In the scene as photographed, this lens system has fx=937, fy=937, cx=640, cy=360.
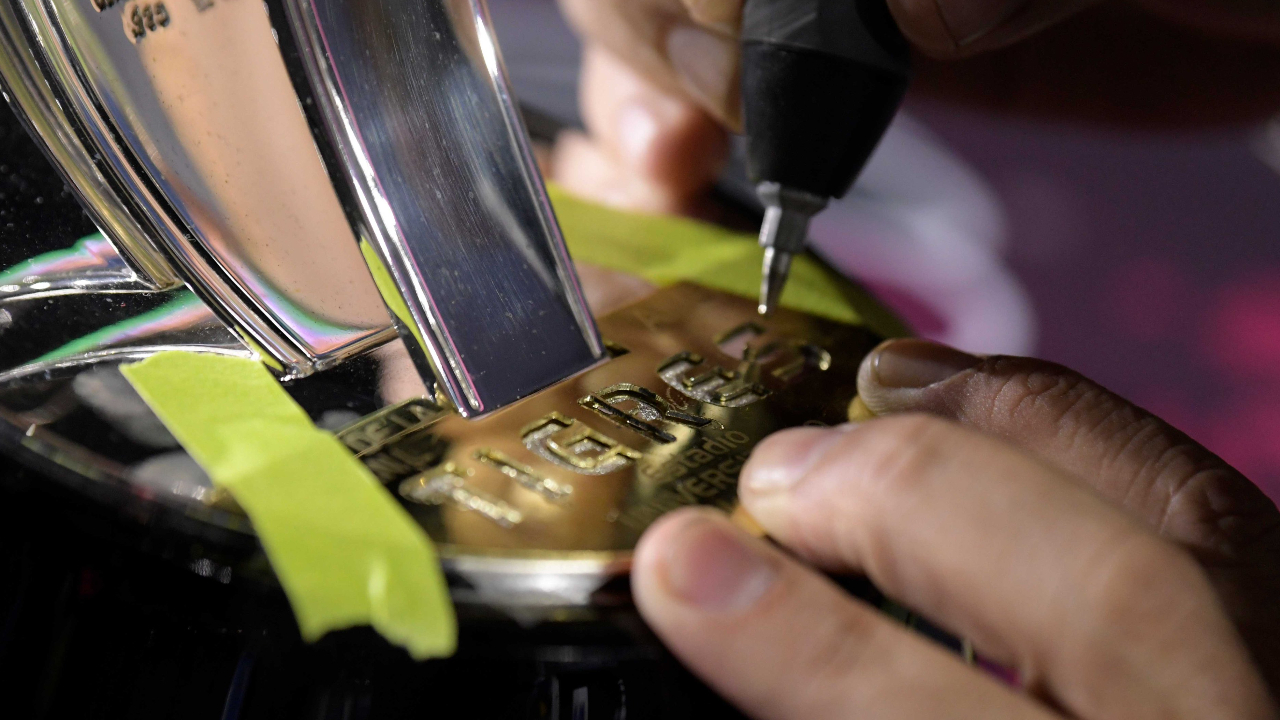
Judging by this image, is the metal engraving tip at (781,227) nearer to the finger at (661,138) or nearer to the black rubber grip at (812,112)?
the black rubber grip at (812,112)

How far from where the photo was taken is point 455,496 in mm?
367

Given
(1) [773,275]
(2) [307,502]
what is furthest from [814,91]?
(2) [307,502]

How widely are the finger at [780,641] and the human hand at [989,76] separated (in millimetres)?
369

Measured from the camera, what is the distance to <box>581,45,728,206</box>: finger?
0.81m

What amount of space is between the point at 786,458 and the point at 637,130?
52 cm

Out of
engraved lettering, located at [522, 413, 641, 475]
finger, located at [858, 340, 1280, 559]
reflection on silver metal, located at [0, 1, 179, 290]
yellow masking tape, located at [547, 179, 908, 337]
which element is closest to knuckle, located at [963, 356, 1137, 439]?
finger, located at [858, 340, 1280, 559]

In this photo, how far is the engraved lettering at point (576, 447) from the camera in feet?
1.31

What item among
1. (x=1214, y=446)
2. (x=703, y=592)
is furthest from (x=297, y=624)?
(x=1214, y=446)

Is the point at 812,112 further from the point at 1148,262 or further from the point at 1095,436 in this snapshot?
the point at 1148,262

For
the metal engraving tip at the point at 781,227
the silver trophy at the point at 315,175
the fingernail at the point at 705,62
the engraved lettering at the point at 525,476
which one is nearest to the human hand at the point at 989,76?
the fingernail at the point at 705,62

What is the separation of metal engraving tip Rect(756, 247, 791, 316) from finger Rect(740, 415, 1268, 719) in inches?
7.9

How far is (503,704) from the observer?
0.34 m

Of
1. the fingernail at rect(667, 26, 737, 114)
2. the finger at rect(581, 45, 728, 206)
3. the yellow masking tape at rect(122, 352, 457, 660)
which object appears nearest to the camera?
the yellow masking tape at rect(122, 352, 457, 660)

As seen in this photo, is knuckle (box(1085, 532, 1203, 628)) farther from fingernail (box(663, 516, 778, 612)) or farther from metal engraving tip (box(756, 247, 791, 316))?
metal engraving tip (box(756, 247, 791, 316))
